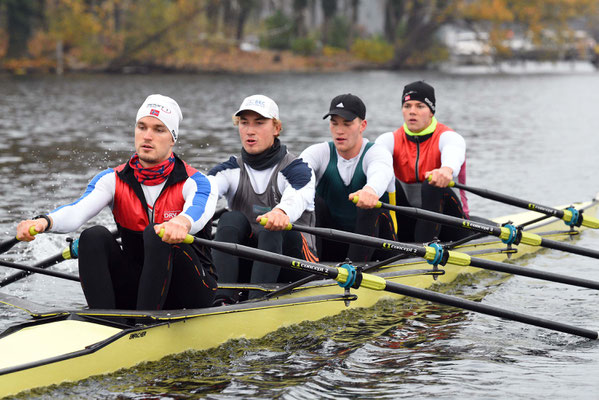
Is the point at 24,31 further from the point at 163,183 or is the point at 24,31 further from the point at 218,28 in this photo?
the point at 163,183

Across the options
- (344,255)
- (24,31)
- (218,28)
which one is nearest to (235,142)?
(344,255)

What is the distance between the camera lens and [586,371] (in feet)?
22.4

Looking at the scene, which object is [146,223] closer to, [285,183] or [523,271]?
[285,183]

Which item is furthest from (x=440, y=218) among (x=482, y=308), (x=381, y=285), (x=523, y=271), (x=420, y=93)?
(x=420, y=93)

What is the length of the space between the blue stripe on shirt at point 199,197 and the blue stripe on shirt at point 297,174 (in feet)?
3.92

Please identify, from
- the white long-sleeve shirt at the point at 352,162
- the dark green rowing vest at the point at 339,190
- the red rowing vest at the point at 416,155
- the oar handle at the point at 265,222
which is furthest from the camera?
the red rowing vest at the point at 416,155

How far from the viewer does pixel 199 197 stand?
611 centimetres

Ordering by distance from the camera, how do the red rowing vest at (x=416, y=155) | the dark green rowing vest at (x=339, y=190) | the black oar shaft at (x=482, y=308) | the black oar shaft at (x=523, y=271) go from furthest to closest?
1. the red rowing vest at (x=416, y=155)
2. the dark green rowing vest at (x=339, y=190)
3. the black oar shaft at (x=523, y=271)
4. the black oar shaft at (x=482, y=308)

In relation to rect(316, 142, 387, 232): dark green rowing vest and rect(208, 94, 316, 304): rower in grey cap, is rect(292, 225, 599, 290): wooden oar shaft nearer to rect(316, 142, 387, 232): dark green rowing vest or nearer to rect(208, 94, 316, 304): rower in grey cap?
rect(208, 94, 316, 304): rower in grey cap

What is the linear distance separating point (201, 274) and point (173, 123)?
1119 mm

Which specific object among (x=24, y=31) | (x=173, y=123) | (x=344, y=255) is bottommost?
(x=344, y=255)

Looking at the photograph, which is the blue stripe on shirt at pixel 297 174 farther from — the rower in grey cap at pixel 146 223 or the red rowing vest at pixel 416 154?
the red rowing vest at pixel 416 154

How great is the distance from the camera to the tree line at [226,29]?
2207 inches

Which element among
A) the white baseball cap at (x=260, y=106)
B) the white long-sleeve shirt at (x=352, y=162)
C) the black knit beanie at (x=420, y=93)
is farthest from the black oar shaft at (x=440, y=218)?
the white baseball cap at (x=260, y=106)
